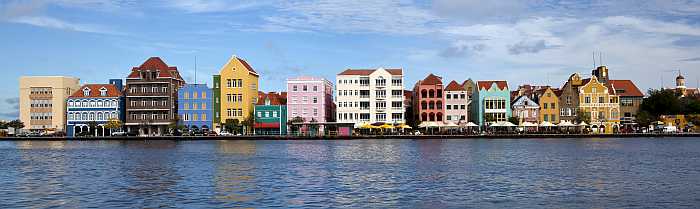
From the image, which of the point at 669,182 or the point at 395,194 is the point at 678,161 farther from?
the point at 395,194

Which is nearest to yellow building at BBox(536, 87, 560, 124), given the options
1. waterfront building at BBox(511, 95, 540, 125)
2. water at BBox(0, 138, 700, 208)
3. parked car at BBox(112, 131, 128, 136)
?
waterfront building at BBox(511, 95, 540, 125)

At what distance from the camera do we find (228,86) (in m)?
115

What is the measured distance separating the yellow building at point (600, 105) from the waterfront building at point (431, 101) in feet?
71.4

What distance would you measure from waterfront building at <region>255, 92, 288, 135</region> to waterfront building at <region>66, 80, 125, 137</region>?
74.8ft

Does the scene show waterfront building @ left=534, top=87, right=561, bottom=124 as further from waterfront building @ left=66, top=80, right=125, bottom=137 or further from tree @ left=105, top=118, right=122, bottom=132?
waterfront building @ left=66, top=80, right=125, bottom=137

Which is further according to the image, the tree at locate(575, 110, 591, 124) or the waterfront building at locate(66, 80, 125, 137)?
the waterfront building at locate(66, 80, 125, 137)

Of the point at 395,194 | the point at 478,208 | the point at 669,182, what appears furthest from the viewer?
the point at 669,182

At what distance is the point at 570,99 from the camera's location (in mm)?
116750

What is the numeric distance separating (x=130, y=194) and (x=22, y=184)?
24.2ft

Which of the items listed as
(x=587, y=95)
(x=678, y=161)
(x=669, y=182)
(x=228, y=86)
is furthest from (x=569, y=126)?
(x=669, y=182)

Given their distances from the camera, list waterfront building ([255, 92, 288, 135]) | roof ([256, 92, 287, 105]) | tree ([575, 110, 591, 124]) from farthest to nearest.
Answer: roof ([256, 92, 287, 105]) < waterfront building ([255, 92, 288, 135]) < tree ([575, 110, 591, 124])

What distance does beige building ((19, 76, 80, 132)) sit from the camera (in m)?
123

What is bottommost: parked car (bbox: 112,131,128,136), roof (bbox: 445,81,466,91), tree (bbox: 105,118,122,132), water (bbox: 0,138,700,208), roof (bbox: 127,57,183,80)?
water (bbox: 0,138,700,208)

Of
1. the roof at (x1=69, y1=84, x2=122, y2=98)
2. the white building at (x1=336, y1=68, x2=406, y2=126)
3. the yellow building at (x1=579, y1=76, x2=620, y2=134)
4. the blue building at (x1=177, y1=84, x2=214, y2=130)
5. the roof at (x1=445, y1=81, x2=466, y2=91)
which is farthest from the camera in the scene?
the roof at (x1=69, y1=84, x2=122, y2=98)
